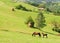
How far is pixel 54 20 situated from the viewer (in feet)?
358

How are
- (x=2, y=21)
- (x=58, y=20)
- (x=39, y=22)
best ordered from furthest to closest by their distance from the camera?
(x=58, y=20), (x=39, y=22), (x=2, y=21)

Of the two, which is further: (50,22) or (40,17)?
(50,22)

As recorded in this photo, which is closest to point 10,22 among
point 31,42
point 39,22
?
point 39,22

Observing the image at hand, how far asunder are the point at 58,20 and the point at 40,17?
31.4 m

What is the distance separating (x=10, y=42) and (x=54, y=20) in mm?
83330

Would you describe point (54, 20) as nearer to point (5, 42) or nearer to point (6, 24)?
point (6, 24)

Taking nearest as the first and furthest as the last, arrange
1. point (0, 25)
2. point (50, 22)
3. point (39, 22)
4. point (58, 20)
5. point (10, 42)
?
point (10, 42), point (0, 25), point (39, 22), point (50, 22), point (58, 20)

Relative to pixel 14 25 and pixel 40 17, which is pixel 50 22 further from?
pixel 14 25

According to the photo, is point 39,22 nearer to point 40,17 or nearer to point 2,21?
point 40,17

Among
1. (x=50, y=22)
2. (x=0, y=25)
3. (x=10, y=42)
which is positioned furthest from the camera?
(x=50, y=22)

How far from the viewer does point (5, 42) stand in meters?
27.5

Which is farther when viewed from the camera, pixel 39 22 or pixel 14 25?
pixel 39 22

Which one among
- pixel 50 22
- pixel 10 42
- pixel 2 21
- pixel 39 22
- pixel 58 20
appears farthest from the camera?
pixel 58 20

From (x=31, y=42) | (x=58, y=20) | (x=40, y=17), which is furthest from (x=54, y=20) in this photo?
(x=31, y=42)
